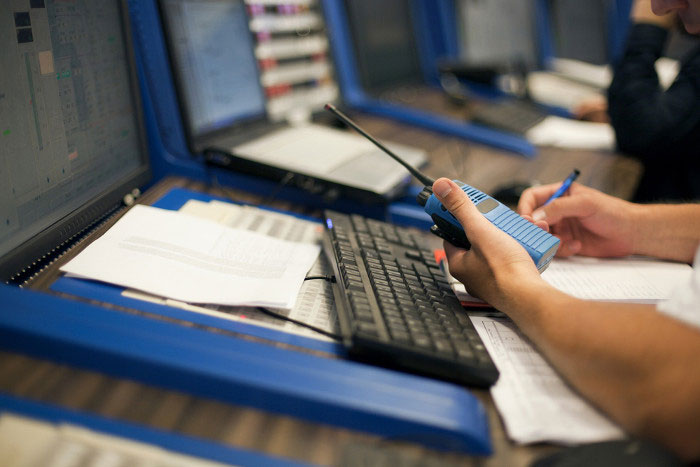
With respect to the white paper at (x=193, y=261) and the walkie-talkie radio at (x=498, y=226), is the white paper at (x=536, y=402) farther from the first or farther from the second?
the white paper at (x=193, y=261)

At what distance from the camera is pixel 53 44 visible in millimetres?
688

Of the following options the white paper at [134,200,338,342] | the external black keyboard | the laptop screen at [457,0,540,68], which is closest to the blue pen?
the external black keyboard

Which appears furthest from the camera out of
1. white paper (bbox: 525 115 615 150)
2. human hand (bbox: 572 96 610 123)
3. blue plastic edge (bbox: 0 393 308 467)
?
human hand (bbox: 572 96 610 123)

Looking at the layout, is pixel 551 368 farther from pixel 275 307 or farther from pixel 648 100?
pixel 648 100

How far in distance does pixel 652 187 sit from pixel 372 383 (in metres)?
1.39

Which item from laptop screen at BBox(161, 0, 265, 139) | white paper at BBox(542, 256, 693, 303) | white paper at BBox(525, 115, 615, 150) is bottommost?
white paper at BBox(542, 256, 693, 303)

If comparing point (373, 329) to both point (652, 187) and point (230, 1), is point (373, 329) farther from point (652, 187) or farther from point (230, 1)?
point (652, 187)

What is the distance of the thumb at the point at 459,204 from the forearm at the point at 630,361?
163 mm

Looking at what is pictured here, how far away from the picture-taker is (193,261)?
0.71 m

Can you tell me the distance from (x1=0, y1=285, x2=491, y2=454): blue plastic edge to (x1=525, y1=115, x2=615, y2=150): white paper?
140cm

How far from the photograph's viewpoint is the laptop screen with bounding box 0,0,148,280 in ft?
2.02

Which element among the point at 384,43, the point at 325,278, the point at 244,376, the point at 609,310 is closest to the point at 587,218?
the point at 609,310

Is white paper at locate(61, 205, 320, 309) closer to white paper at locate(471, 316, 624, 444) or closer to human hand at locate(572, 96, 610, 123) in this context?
white paper at locate(471, 316, 624, 444)

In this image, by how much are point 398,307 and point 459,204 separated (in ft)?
0.66
